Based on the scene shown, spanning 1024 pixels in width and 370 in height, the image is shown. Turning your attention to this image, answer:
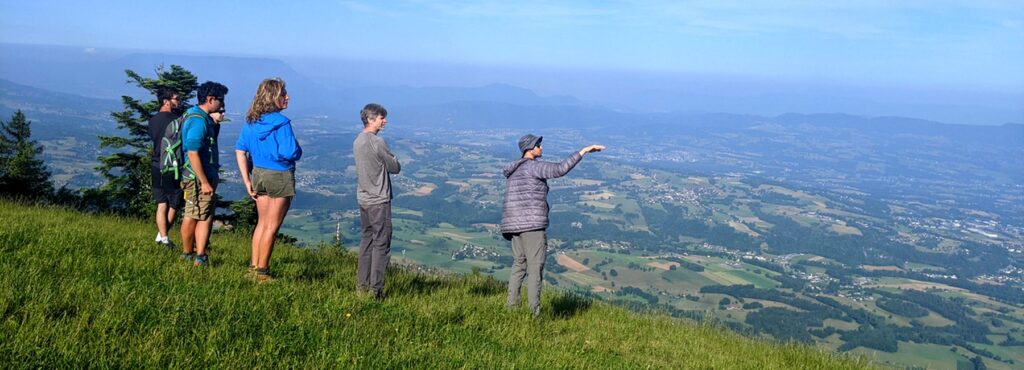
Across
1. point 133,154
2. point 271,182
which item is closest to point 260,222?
point 271,182

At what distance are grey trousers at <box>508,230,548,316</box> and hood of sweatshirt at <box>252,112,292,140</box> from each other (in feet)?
8.61

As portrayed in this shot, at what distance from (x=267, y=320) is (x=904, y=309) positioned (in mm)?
74649

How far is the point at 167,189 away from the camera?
7000 millimetres

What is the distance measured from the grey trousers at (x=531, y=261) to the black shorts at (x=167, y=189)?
3750mm

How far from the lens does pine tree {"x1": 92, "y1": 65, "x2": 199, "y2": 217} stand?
1925cm

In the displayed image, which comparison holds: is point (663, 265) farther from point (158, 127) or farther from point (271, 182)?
point (271, 182)

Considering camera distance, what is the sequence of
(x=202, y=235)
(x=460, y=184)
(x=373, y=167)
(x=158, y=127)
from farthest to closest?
(x=460, y=184) < (x=158, y=127) < (x=202, y=235) < (x=373, y=167)

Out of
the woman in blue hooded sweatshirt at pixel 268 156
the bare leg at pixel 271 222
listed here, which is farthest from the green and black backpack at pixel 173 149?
the bare leg at pixel 271 222

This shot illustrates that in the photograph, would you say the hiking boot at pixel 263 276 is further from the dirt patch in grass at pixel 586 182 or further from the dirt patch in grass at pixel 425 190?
the dirt patch in grass at pixel 586 182

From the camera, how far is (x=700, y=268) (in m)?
76.3

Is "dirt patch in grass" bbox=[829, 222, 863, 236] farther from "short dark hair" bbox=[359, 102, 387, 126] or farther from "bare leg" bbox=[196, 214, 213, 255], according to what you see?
"bare leg" bbox=[196, 214, 213, 255]

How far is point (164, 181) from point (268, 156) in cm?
191

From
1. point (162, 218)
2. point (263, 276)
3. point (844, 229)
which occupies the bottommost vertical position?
point (844, 229)

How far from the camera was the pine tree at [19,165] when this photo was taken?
69.3ft
